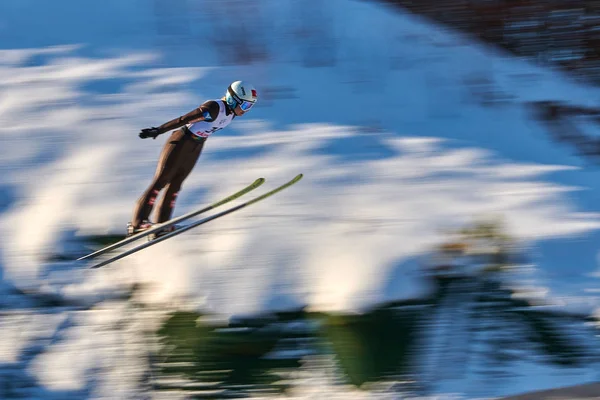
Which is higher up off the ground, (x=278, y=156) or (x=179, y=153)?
(x=179, y=153)

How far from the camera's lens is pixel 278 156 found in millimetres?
9086

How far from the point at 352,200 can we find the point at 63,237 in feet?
9.88

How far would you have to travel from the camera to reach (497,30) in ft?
35.4

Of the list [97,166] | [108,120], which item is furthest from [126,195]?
[108,120]

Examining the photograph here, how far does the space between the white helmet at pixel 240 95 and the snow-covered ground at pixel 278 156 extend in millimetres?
1931

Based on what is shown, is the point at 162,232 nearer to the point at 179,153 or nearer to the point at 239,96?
the point at 179,153

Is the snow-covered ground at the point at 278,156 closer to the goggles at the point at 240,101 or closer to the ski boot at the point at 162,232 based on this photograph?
the ski boot at the point at 162,232

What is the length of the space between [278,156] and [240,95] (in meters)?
2.70

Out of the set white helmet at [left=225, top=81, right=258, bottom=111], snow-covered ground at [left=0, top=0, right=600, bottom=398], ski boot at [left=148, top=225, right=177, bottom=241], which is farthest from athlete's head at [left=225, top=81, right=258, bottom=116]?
snow-covered ground at [left=0, top=0, right=600, bottom=398]

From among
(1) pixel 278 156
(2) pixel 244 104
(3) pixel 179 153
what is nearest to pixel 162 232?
(3) pixel 179 153

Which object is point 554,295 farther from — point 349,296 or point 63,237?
point 63,237

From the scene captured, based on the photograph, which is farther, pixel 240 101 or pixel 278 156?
pixel 278 156

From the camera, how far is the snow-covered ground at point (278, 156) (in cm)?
764

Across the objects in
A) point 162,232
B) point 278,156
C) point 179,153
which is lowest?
point 162,232
